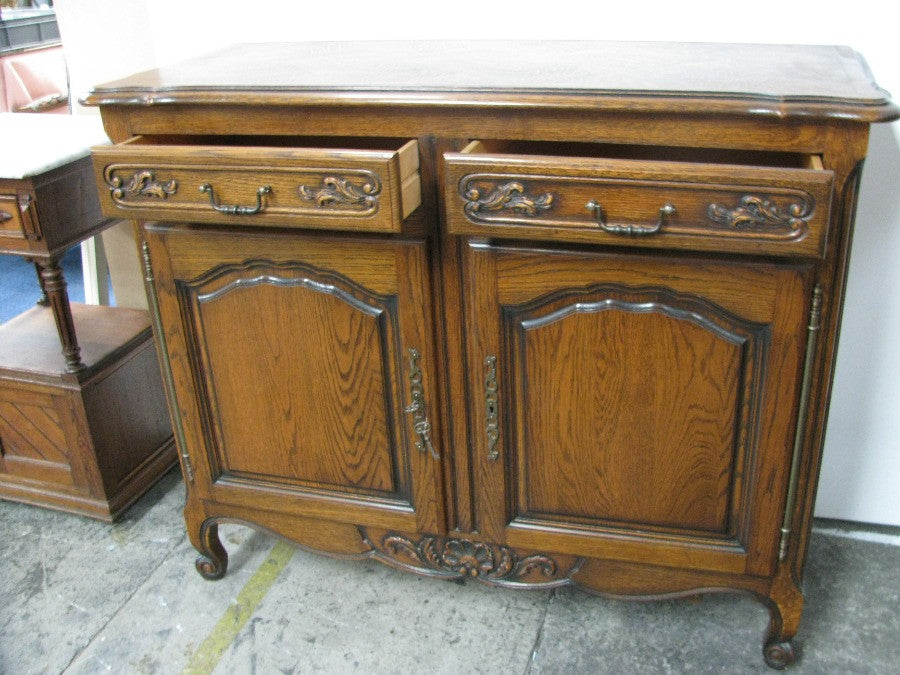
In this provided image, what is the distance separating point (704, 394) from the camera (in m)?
1.24

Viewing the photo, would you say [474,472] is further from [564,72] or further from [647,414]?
[564,72]

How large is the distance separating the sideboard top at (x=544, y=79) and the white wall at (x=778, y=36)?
3.6 inches

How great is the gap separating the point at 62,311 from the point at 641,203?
1.19m

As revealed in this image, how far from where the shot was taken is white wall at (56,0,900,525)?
1488 mm

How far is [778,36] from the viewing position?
1.51 metres

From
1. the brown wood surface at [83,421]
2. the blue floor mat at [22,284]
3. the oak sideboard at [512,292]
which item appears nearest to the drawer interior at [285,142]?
the oak sideboard at [512,292]

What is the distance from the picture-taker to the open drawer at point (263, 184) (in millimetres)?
1121

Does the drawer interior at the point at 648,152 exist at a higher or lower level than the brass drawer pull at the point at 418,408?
higher

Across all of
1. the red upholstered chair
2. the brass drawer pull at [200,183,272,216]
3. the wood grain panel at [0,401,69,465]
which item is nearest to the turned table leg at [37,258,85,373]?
the wood grain panel at [0,401,69,465]

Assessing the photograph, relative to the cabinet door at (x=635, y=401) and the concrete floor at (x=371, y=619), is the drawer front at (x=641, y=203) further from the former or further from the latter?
the concrete floor at (x=371, y=619)

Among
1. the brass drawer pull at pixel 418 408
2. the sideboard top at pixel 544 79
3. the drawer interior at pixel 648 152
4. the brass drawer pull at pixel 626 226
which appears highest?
the sideboard top at pixel 544 79

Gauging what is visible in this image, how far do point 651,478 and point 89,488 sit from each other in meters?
1.23

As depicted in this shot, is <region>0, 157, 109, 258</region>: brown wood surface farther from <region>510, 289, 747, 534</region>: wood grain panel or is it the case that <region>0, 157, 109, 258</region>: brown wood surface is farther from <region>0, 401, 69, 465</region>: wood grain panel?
<region>510, 289, 747, 534</region>: wood grain panel

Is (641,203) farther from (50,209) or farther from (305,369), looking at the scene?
(50,209)
